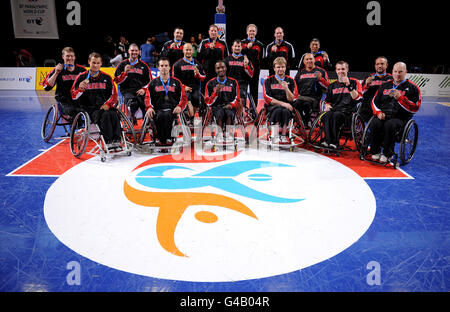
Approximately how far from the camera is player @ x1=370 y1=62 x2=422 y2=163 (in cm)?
446

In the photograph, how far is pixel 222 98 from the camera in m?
5.55

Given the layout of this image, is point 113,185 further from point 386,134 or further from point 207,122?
point 386,134

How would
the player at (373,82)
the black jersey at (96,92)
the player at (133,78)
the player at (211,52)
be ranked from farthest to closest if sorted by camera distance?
the player at (211,52)
the player at (133,78)
the player at (373,82)
the black jersey at (96,92)

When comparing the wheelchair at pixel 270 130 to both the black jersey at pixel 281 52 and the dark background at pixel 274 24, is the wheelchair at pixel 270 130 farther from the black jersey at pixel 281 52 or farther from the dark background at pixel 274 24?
the dark background at pixel 274 24

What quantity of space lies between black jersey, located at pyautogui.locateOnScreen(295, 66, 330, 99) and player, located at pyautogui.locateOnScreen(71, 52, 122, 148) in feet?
10.8

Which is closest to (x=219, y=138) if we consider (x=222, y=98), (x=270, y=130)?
(x=222, y=98)

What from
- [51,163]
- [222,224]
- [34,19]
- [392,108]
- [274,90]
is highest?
[34,19]

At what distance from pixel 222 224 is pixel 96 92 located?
3.17 m

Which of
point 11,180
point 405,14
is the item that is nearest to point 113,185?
point 11,180

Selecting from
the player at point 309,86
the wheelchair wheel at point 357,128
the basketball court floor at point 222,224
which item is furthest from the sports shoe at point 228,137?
the wheelchair wheel at point 357,128

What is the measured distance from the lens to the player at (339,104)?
5000 millimetres

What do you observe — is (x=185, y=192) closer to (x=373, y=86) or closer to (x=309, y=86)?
(x=309, y=86)

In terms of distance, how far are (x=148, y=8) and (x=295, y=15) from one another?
21.2 ft

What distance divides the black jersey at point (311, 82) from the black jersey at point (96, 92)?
3.30 m
